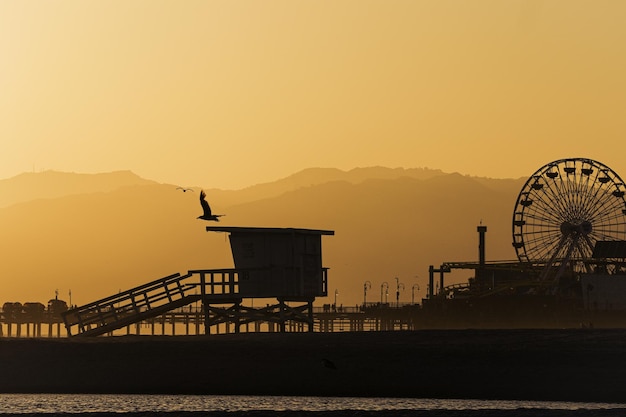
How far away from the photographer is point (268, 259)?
5897cm

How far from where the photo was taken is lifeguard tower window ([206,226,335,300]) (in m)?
58.7

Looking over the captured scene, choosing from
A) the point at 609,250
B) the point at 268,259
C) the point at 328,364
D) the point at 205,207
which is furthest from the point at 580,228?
the point at 328,364

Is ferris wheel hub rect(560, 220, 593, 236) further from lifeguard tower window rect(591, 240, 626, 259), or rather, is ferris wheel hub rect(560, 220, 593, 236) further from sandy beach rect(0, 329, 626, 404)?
sandy beach rect(0, 329, 626, 404)

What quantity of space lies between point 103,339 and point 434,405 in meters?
18.6

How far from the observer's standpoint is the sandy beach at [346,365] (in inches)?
1564

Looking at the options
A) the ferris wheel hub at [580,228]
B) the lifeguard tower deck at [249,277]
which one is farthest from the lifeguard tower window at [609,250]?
the lifeguard tower deck at [249,277]

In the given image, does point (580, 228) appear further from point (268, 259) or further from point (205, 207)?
point (205, 207)

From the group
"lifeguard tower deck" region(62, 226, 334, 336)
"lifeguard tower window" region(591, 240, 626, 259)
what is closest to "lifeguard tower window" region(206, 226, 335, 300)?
"lifeguard tower deck" region(62, 226, 334, 336)

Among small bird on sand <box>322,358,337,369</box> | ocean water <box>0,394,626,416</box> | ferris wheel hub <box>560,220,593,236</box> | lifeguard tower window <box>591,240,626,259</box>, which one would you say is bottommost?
ocean water <box>0,394,626,416</box>

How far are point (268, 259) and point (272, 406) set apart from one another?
2194cm

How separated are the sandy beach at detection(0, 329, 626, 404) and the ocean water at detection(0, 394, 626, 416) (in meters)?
1.19

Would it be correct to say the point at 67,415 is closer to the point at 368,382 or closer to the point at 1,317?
the point at 368,382

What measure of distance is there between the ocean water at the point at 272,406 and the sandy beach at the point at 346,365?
1.19 meters

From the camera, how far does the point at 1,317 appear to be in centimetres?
18912
